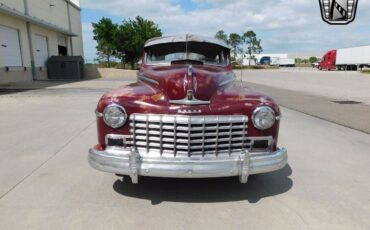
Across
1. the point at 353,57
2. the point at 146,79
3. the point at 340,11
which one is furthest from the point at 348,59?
the point at 146,79

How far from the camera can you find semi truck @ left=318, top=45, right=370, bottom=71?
5094 centimetres

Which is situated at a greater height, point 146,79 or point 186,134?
point 146,79

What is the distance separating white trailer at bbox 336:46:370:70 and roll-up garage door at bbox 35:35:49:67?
44.2 metres

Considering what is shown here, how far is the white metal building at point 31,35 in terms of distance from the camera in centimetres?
2014

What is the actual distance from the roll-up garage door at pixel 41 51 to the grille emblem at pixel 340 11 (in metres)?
22.1

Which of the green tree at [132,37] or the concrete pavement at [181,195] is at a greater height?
the green tree at [132,37]

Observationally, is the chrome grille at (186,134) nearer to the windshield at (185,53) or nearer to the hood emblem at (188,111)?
the hood emblem at (188,111)

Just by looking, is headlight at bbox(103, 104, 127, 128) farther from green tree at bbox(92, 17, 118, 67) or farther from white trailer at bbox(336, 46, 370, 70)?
white trailer at bbox(336, 46, 370, 70)

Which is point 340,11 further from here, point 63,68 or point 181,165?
point 63,68

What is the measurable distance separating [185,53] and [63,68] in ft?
81.0

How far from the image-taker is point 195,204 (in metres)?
3.53

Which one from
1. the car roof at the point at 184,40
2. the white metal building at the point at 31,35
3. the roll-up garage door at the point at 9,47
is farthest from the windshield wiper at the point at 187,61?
the roll-up garage door at the point at 9,47

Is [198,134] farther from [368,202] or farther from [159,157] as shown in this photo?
[368,202]

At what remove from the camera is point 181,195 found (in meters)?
3.74
